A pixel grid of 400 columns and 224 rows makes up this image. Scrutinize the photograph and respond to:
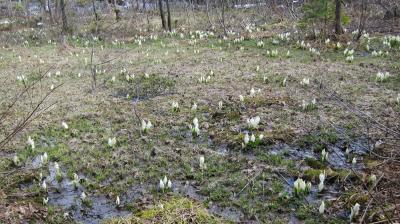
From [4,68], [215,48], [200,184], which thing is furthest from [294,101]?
[4,68]

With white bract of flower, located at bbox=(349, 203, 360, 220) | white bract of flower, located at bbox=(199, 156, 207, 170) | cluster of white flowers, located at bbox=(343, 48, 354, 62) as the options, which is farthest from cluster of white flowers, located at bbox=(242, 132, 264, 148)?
cluster of white flowers, located at bbox=(343, 48, 354, 62)

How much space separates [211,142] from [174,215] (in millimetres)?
2547

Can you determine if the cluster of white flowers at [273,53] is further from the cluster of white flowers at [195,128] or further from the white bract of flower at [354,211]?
the white bract of flower at [354,211]

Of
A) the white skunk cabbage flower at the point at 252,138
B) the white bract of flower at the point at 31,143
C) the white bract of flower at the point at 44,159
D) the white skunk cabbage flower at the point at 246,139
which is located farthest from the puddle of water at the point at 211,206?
the white bract of flower at the point at 31,143

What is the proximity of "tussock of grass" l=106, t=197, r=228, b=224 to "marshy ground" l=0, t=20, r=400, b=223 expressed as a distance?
20mm

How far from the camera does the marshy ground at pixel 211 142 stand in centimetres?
546

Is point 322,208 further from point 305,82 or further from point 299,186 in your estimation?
point 305,82

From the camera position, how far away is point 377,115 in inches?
321

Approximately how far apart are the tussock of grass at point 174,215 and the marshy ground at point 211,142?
0.02 meters

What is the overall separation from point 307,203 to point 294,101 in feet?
13.4

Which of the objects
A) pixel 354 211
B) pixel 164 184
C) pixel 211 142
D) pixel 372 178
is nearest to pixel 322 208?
pixel 354 211

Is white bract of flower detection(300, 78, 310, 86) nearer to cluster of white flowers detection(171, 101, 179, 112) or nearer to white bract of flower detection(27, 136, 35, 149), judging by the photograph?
cluster of white flowers detection(171, 101, 179, 112)

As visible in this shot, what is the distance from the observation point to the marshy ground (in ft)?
17.9

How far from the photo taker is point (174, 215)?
5.21 metres
